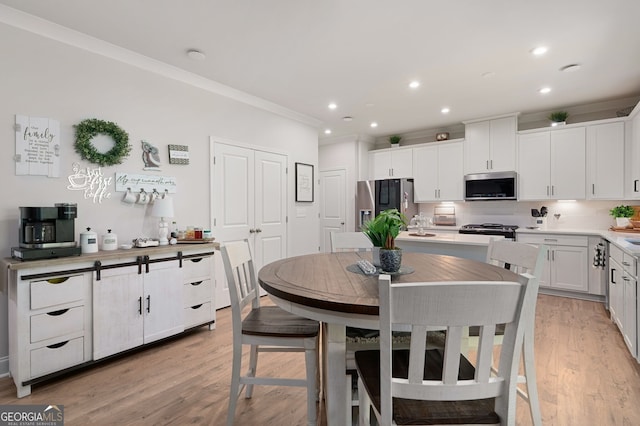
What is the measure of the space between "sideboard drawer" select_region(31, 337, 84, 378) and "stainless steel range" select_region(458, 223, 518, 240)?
15.3 feet

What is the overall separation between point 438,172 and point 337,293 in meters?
4.60

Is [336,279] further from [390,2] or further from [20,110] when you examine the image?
[20,110]

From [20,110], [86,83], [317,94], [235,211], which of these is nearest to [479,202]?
[317,94]

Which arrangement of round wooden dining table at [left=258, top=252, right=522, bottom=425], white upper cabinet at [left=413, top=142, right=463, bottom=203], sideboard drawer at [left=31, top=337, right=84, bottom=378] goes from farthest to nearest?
white upper cabinet at [left=413, top=142, right=463, bottom=203]
sideboard drawer at [left=31, top=337, right=84, bottom=378]
round wooden dining table at [left=258, top=252, right=522, bottom=425]

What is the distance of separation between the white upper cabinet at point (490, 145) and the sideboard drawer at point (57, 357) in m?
5.17

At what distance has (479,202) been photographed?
5.18m

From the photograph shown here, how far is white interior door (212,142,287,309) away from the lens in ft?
12.0

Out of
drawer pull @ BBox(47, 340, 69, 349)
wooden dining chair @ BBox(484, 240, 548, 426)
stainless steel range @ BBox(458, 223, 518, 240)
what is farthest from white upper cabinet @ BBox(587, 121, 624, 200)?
drawer pull @ BBox(47, 340, 69, 349)

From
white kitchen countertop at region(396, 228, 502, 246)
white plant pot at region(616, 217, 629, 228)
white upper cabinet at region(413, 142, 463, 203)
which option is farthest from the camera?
white upper cabinet at region(413, 142, 463, 203)

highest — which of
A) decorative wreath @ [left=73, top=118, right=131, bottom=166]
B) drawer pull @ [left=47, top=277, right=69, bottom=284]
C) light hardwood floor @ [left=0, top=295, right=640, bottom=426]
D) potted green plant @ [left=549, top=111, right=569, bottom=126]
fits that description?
potted green plant @ [left=549, top=111, right=569, bottom=126]

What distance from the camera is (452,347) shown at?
884 millimetres

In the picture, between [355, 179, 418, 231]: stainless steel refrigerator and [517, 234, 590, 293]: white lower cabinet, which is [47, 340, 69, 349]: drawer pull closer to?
[355, 179, 418, 231]: stainless steel refrigerator

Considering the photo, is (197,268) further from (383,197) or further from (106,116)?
(383,197)

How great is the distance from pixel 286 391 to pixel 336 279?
1046 millimetres
